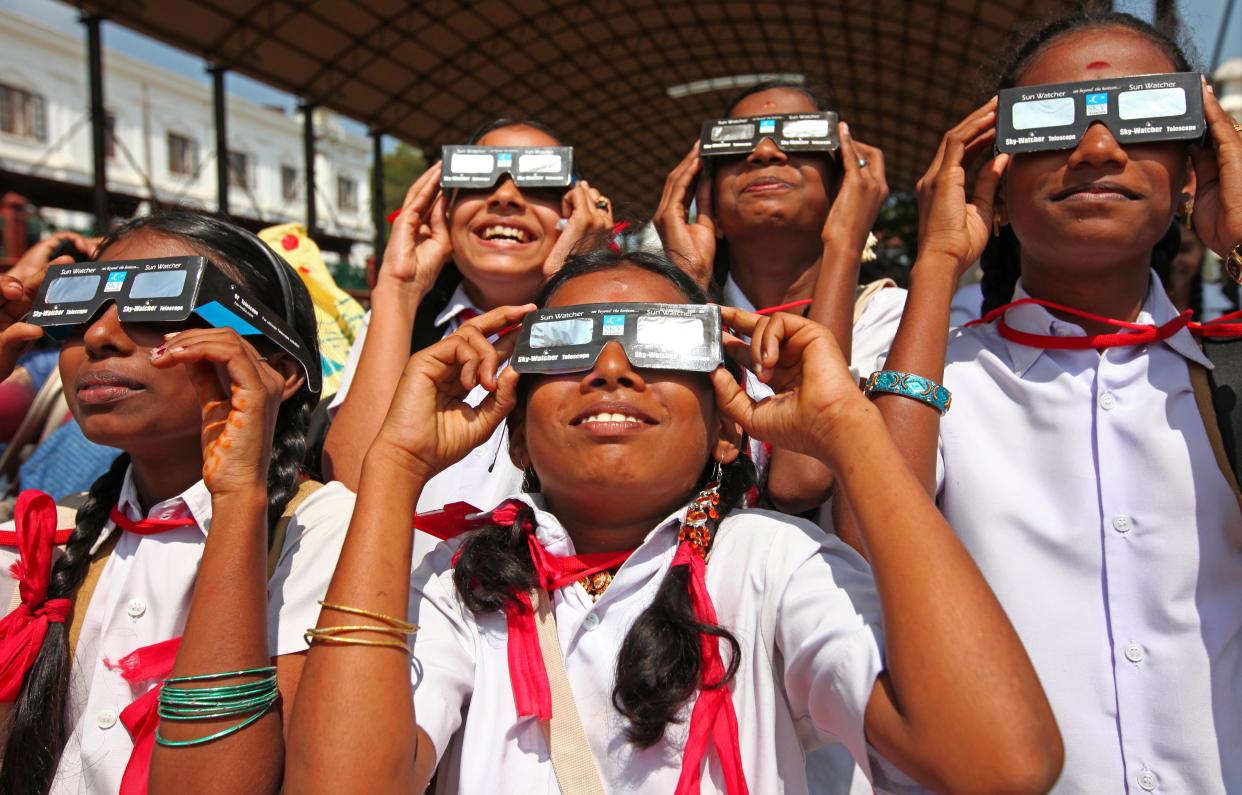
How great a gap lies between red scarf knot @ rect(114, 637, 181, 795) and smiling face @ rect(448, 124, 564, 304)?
157 cm

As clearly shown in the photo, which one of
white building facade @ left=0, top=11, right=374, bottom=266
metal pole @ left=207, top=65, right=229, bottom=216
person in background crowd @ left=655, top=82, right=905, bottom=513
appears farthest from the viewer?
white building facade @ left=0, top=11, right=374, bottom=266

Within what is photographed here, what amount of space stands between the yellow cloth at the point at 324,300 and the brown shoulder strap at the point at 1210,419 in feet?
9.71

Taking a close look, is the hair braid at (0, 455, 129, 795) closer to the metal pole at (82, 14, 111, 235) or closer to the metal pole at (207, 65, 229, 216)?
the metal pole at (82, 14, 111, 235)

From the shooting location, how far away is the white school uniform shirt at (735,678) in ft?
5.05

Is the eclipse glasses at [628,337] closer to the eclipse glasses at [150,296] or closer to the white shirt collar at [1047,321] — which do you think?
the eclipse glasses at [150,296]

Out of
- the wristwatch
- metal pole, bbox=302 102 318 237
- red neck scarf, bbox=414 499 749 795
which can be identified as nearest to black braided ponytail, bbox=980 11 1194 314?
the wristwatch

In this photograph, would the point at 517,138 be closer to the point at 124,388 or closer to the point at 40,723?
the point at 124,388

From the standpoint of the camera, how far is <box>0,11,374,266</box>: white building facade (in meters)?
23.0

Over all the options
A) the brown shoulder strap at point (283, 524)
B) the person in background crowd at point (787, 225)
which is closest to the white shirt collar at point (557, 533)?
the brown shoulder strap at point (283, 524)

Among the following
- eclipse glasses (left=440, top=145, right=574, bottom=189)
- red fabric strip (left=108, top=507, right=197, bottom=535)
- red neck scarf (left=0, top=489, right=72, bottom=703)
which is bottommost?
red neck scarf (left=0, top=489, right=72, bottom=703)

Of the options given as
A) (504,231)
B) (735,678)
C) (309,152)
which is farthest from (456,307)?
(309,152)

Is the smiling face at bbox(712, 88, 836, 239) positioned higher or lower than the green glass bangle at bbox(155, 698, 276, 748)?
higher

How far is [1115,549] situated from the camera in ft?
6.04

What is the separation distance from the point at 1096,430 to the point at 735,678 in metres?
0.97
